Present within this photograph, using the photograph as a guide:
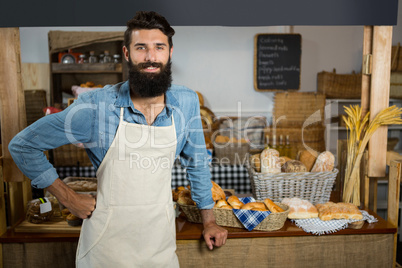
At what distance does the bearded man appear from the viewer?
1601mm

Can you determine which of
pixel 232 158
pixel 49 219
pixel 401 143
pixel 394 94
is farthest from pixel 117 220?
pixel 401 143

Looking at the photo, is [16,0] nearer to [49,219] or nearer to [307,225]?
[49,219]

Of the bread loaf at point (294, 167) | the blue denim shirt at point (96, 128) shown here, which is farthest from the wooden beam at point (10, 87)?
the bread loaf at point (294, 167)

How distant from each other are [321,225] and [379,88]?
91 centimetres

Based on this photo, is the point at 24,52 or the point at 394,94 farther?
the point at 24,52

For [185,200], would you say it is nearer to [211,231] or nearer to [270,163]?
[211,231]

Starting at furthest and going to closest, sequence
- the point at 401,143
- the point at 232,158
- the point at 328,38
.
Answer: the point at 328,38 < the point at 401,143 < the point at 232,158

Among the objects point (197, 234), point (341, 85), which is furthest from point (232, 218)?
point (341, 85)

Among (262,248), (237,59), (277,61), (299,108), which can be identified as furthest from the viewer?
(237,59)

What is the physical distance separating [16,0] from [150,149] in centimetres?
116

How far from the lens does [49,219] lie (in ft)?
7.03

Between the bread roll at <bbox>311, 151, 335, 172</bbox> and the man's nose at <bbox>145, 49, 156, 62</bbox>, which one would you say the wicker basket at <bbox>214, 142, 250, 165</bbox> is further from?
the man's nose at <bbox>145, 49, 156, 62</bbox>

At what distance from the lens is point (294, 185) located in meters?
2.27

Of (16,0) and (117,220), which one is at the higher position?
(16,0)
